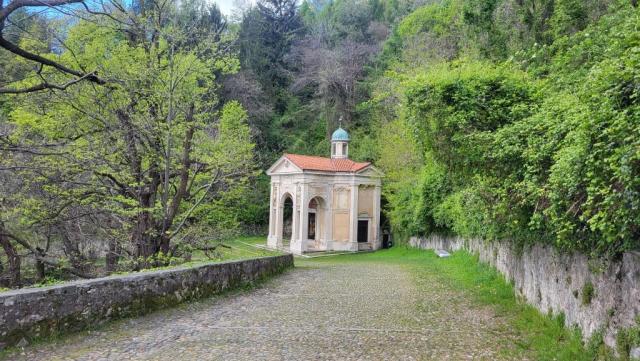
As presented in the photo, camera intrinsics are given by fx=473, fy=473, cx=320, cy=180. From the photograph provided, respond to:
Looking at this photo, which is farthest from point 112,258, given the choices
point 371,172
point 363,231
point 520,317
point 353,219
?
point 363,231

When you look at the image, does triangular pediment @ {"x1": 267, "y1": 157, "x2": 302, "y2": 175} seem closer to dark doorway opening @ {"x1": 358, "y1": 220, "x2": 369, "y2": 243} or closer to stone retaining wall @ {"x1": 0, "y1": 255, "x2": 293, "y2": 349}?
dark doorway opening @ {"x1": 358, "y1": 220, "x2": 369, "y2": 243}

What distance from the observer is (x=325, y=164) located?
39.3 m

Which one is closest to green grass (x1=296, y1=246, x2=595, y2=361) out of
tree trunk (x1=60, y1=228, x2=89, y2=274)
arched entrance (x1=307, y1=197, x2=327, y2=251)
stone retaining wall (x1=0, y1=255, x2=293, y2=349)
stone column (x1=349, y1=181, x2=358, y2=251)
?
stone retaining wall (x1=0, y1=255, x2=293, y2=349)

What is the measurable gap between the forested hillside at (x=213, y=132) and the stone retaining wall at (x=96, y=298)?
76.3 inches

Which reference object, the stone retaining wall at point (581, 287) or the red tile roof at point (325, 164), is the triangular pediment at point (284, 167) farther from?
the stone retaining wall at point (581, 287)

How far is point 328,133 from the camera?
169 ft

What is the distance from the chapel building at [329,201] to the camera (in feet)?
123

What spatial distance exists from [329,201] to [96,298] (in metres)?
32.4

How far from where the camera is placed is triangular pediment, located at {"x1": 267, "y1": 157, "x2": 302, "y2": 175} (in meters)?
38.1

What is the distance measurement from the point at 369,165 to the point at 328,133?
44.3ft

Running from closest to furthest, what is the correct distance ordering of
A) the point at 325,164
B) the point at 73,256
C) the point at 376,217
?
the point at 73,256
the point at 325,164
the point at 376,217

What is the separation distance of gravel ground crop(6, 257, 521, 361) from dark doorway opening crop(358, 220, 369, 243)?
2917cm

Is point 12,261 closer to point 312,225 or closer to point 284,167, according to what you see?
point 284,167

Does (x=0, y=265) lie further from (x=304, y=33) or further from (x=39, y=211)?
(x=304, y=33)
